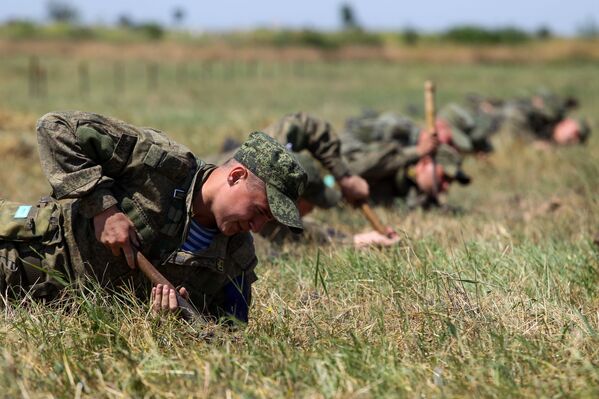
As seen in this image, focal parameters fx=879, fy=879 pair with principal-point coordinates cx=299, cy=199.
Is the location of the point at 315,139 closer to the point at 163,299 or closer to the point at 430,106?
the point at 430,106

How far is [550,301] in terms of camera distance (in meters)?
4.18

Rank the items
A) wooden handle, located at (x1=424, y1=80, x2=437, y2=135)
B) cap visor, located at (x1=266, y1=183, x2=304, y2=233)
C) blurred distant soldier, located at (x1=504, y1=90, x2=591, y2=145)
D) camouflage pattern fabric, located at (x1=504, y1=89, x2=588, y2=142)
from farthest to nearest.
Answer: camouflage pattern fabric, located at (x1=504, y1=89, x2=588, y2=142) < blurred distant soldier, located at (x1=504, y1=90, x2=591, y2=145) < wooden handle, located at (x1=424, y1=80, x2=437, y2=135) < cap visor, located at (x1=266, y1=183, x2=304, y2=233)

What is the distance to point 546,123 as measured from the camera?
14.6 meters

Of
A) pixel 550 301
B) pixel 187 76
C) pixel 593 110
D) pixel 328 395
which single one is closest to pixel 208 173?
pixel 328 395

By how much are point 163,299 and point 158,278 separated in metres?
0.11

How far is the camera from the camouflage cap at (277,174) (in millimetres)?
3648

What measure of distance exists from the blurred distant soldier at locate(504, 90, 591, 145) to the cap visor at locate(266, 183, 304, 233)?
10.8 meters

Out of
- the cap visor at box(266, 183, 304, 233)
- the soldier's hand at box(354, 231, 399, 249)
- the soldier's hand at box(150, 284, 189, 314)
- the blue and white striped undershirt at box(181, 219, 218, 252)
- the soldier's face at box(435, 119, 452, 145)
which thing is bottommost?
the soldier's hand at box(354, 231, 399, 249)

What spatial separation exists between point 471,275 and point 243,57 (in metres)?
48.7

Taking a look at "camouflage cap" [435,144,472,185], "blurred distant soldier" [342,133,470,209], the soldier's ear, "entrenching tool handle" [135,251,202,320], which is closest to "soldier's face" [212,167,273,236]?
the soldier's ear

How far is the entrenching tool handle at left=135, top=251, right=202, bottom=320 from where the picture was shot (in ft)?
12.3

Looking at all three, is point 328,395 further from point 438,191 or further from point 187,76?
point 187,76

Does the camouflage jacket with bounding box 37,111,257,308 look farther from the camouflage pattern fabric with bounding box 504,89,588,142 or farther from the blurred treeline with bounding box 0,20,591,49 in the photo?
the blurred treeline with bounding box 0,20,591,49

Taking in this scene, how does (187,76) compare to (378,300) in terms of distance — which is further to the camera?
(187,76)
